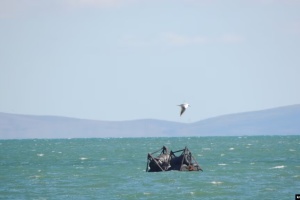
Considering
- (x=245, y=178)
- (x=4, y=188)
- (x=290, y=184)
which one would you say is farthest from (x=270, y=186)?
(x=4, y=188)

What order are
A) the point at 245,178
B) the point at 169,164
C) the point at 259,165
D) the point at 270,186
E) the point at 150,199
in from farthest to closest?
the point at 259,165 → the point at 169,164 → the point at 245,178 → the point at 270,186 → the point at 150,199

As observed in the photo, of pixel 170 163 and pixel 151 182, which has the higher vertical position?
pixel 170 163

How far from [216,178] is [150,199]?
57.8 ft

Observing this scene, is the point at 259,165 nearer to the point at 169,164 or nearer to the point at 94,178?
the point at 169,164

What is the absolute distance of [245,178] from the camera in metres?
77.4

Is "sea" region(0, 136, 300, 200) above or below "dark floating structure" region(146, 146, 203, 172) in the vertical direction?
below

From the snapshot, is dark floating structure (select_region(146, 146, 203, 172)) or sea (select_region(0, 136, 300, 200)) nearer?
sea (select_region(0, 136, 300, 200))

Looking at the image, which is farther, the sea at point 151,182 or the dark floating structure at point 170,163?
the dark floating structure at point 170,163

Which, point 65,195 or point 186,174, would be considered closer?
point 65,195

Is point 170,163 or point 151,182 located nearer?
point 151,182

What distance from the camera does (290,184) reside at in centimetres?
7012

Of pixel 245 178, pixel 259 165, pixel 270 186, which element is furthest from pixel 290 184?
pixel 259 165

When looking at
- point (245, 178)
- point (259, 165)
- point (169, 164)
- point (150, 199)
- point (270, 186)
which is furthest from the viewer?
point (259, 165)

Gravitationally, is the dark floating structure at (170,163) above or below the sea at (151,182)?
above
